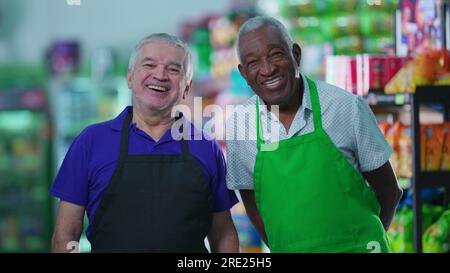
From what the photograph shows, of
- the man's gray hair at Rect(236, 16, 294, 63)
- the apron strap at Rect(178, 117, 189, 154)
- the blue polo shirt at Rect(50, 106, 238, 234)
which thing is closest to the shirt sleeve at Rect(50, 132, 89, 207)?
the blue polo shirt at Rect(50, 106, 238, 234)

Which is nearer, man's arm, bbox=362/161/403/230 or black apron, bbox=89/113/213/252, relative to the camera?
black apron, bbox=89/113/213/252

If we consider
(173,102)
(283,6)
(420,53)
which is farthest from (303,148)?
(283,6)

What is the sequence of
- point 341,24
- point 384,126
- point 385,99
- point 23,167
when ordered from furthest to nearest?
point 23,167 → point 341,24 → point 384,126 → point 385,99

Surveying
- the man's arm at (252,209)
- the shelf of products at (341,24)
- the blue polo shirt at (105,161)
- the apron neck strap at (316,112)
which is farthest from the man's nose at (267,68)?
the shelf of products at (341,24)

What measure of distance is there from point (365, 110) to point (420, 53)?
1.66m

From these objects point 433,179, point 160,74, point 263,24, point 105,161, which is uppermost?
point 263,24

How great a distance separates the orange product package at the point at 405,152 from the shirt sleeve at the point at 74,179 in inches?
72.4

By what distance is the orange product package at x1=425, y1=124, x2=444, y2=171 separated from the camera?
3371 millimetres

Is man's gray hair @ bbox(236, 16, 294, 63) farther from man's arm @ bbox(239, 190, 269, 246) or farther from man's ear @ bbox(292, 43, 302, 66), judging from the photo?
man's arm @ bbox(239, 190, 269, 246)

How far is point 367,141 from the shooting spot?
6.70ft

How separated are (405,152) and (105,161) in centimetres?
186

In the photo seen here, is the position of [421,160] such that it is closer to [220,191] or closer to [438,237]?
[438,237]

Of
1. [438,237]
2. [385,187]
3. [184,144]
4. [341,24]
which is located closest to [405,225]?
[438,237]
